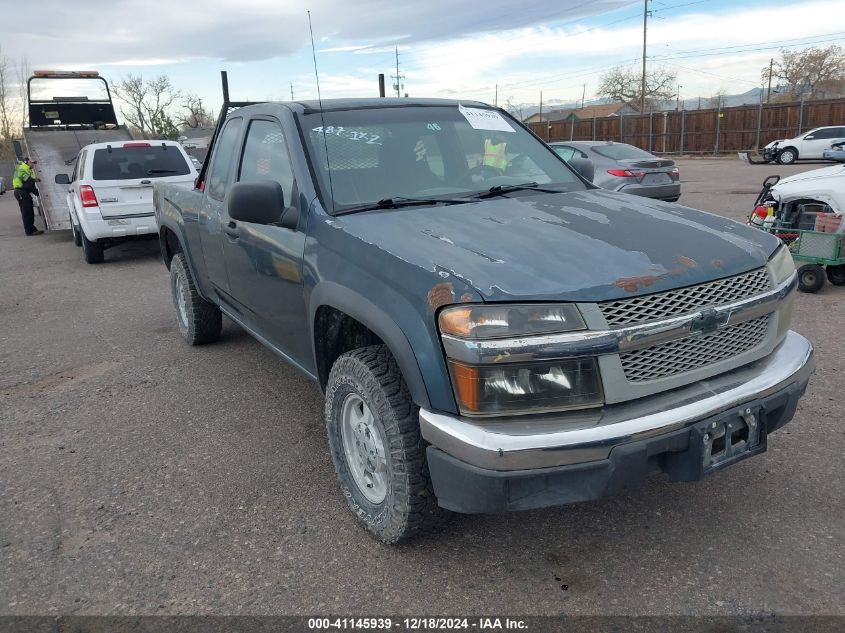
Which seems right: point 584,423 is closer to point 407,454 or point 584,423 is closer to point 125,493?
point 407,454

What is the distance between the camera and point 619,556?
9.12 feet

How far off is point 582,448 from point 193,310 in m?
4.07

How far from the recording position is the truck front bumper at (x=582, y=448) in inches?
87.1

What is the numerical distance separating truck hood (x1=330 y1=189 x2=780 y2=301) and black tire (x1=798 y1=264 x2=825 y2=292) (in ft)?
13.6

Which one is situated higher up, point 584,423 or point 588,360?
point 588,360

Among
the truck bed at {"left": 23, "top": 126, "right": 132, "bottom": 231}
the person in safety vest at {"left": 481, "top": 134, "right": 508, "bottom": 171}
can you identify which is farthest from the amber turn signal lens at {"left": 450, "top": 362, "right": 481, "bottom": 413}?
the truck bed at {"left": 23, "top": 126, "right": 132, "bottom": 231}

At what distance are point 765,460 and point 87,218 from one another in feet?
30.6

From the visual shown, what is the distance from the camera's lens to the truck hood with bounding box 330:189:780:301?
2350mm

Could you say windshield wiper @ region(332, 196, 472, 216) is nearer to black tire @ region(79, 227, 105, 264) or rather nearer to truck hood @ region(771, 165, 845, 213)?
truck hood @ region(771, 165, 845, 213)

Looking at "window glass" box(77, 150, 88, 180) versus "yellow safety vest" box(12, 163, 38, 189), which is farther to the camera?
"yellow safety vest" box(12, 163, 38, 189)

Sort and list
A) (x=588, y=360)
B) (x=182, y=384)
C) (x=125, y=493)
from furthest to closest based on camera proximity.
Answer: (x=182, y=384) → (x=125, y=493) → (x=588, y=360)

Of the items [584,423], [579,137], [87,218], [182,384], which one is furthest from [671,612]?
[579,137]

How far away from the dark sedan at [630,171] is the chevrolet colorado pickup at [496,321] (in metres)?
8.20

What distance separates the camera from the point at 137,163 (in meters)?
10.2
